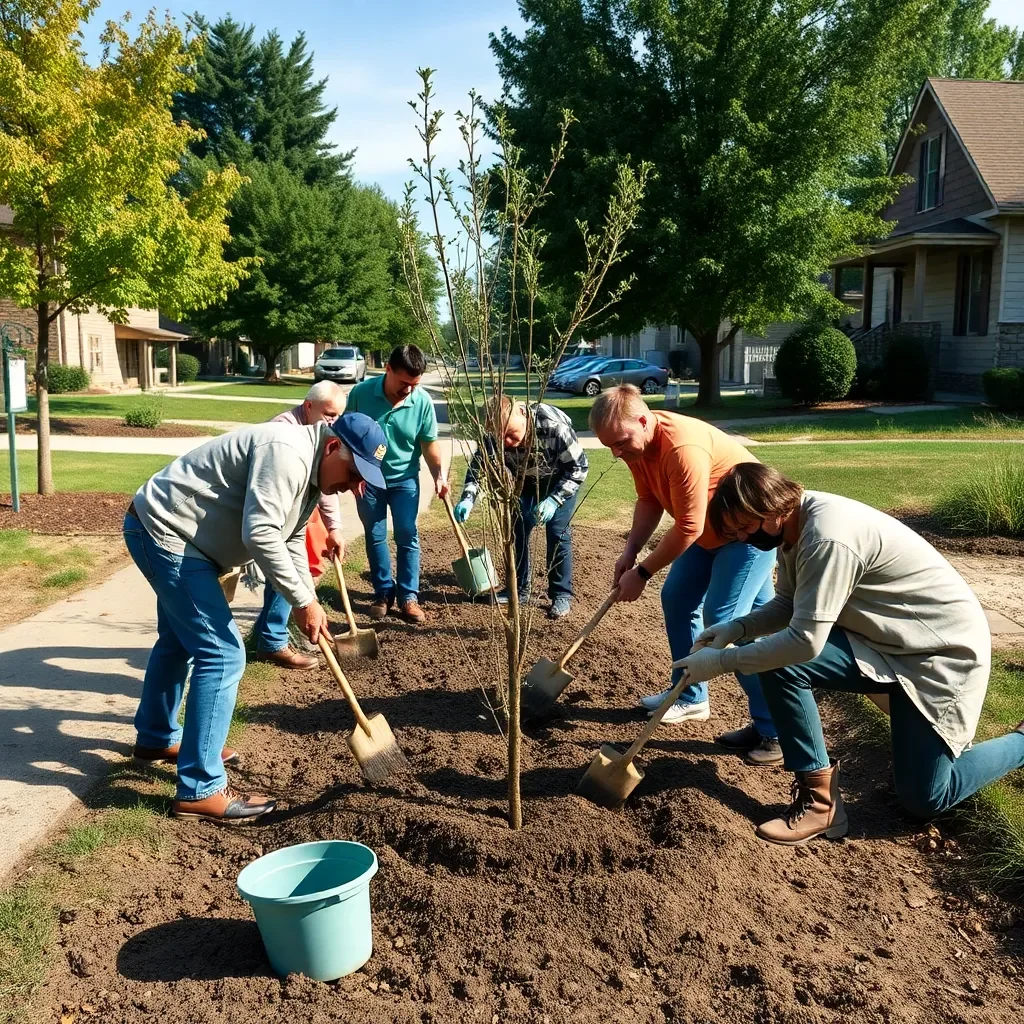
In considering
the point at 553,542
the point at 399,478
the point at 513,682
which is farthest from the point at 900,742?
the point at 399,478

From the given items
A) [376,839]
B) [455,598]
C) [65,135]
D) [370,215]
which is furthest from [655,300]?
[370,215]

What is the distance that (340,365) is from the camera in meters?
38.9

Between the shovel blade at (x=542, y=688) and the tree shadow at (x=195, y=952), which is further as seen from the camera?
the shovel blade at (x=542, y=688)

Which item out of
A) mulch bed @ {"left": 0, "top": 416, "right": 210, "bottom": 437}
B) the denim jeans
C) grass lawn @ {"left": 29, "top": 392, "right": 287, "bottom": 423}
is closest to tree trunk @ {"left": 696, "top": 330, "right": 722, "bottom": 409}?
grass lawn @ {"left": 29, "top": 392, "right": 287, "bottom": 423}

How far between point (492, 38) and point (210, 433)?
1198 centimetres

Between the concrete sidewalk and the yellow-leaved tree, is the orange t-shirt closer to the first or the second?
the concrete sidewalk

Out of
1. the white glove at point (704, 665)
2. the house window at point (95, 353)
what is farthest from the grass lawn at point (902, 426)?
the house window at point (95, 353)

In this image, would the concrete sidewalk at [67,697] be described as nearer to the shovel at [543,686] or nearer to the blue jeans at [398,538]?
the blue jeans at [398,538]

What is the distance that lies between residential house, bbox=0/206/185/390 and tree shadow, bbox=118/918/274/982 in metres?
25.0

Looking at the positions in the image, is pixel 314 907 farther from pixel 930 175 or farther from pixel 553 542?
pixel 930 175

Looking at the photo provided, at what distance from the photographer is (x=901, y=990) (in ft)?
9.50

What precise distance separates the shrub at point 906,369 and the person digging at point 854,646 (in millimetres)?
20471

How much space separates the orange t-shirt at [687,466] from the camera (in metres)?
4.20

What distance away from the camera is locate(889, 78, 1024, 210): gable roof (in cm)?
2220
